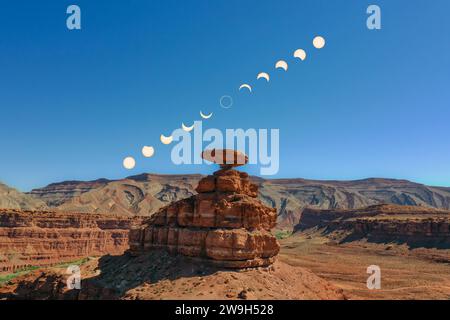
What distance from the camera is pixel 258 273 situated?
25625mm

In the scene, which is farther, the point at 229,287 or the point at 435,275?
the point at 435,275

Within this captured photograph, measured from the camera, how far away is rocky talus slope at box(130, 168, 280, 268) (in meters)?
25.5

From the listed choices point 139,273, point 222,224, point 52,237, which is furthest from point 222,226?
point 52,237

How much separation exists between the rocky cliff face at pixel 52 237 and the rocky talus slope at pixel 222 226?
49.8 metres

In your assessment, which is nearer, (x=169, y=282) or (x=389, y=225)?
(x=169, y=282)

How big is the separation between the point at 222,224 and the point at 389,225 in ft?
250

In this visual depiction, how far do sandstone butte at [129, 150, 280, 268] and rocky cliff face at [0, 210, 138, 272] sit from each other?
162ft

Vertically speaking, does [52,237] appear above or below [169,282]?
below

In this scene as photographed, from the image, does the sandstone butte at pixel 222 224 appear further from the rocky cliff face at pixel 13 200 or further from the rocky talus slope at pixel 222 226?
the rocky cliff face at pixel 13 200

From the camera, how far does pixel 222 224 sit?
26.9 meters

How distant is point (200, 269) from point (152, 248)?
7.17m

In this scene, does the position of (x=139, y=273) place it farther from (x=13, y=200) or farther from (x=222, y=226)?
(x=13, y=200)
